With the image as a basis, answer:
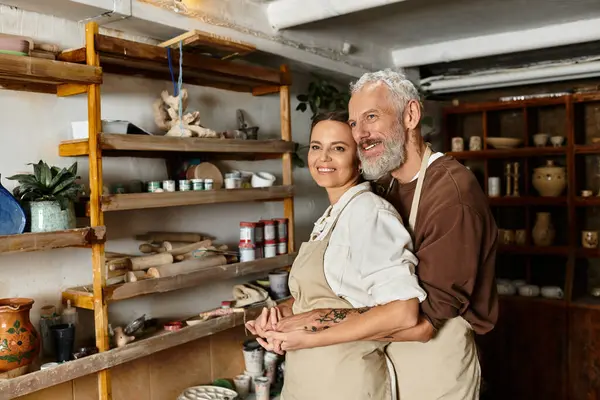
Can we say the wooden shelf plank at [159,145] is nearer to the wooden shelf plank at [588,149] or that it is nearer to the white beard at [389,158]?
the white beard at [389,158]

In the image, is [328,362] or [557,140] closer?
[328,362]

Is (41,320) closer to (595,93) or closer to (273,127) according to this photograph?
(273,127)

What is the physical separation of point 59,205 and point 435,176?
4.16 feet

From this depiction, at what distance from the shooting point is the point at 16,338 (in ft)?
5.96

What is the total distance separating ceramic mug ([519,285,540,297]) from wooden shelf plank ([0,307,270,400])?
7.81 feet

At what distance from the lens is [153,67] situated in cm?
244

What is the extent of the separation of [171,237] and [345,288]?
47.5 inches

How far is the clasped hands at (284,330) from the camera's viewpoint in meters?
1.60

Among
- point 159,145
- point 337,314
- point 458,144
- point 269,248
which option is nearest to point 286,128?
point 269,248

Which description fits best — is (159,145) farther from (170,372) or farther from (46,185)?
(170,372)

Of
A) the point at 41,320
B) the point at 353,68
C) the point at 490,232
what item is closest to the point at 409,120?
the point at 490,232

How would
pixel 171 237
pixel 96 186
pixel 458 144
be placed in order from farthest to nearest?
pixel 458 144
pixel 171 237
pixel 96 186

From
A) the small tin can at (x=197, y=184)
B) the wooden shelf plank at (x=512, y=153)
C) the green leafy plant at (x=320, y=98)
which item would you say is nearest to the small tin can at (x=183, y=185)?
the small tin can at (x=197, y=184)

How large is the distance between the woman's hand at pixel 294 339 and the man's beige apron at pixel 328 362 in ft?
0.34
